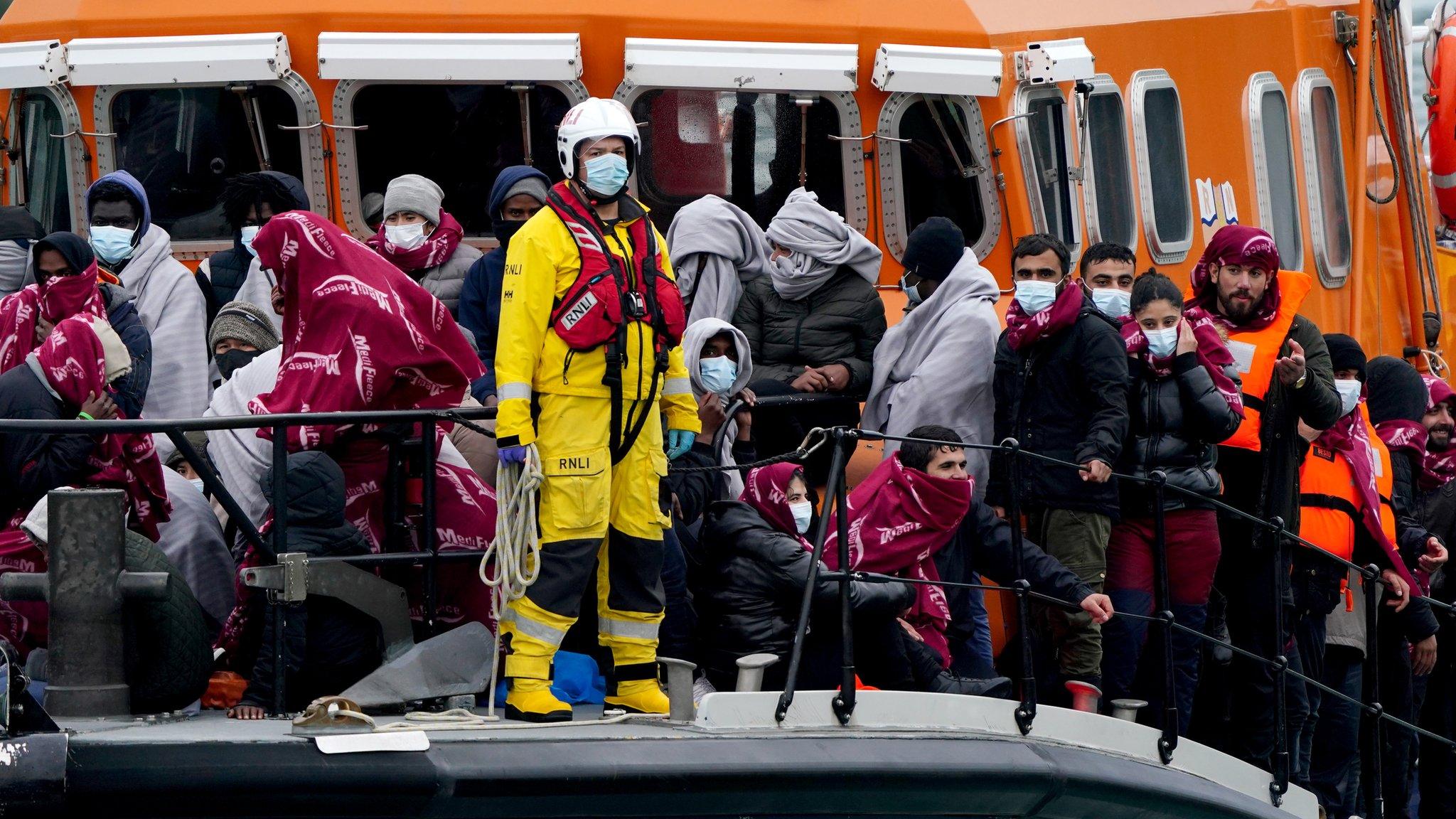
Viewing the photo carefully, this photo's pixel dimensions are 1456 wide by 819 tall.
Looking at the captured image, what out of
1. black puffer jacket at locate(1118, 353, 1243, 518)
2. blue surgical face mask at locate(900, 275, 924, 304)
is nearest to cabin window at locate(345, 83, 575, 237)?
blue surgical face mask at locate(900, 275, 924, 304)

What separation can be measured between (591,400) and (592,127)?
70cm

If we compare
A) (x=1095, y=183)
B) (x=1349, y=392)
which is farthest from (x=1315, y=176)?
(x=1349, y=392)

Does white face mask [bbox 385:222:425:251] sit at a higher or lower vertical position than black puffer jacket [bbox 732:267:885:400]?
higher

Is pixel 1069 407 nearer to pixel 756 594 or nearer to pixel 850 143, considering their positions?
pixel 756 594

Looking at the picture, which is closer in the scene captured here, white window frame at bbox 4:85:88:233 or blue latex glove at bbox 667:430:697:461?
blue latex glove at bbox 667:430:697:461

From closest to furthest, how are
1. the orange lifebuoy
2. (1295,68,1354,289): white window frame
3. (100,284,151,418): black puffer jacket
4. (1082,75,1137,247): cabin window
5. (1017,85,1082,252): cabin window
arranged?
(100,284,151,418): black puffer jacket < (1017,85,1082,252): cabin window < (1082,75,1137,247): cabin window < (1295,68,1354,289): white window frame < the orange lifebuoy

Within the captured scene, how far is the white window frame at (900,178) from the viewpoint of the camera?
7.33 m

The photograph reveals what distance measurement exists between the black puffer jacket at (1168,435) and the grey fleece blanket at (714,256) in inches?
56.0

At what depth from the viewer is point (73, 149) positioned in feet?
23.8

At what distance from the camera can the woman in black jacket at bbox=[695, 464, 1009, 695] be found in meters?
5.28

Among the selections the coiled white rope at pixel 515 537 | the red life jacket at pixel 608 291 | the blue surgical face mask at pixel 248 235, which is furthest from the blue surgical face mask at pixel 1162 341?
the blue surgical face mask at pixel 248 235

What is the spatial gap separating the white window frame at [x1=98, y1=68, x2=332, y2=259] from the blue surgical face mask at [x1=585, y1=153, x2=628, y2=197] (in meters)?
2.44

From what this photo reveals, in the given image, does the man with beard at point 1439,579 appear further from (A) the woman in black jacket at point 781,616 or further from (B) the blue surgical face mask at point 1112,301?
(A) the woman in black jacket at point 781,616

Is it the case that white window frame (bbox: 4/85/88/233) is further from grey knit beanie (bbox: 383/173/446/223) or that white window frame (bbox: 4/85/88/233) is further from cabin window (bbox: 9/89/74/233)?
grey knit beanie (bbox: 383/173/446/223)
